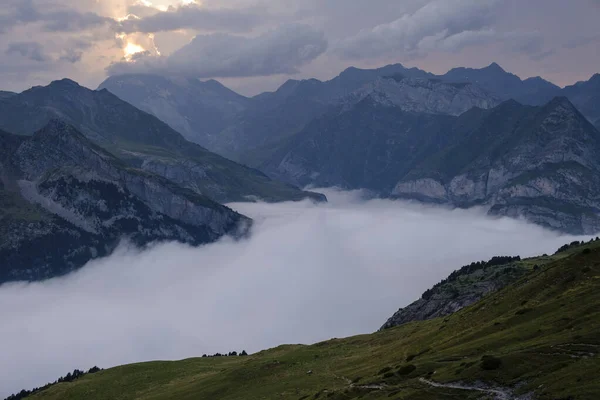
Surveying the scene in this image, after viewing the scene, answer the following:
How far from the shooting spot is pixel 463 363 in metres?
73.6

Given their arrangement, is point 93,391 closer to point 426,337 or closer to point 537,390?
point 426,337

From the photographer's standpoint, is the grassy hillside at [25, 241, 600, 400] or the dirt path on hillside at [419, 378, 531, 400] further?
the grassy hillside at [25, 241, 600, 400]

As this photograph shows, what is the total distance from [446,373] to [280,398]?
38.6 meters

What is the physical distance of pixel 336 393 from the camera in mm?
81250

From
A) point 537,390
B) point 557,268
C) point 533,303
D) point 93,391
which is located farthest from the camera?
point 93,391

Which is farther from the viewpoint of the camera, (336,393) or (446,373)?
(336,393)

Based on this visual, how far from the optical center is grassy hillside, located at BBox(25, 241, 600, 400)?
2544 inches

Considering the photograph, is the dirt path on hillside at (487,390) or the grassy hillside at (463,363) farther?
the grassy hillside at (463,363)

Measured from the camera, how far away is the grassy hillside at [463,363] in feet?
212

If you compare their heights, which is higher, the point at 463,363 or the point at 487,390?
the point at 463,363

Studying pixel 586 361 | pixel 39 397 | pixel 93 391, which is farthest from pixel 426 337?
pixel 39 397

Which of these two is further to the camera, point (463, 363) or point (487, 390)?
point (463, 363)

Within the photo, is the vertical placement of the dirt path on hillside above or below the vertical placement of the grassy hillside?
below

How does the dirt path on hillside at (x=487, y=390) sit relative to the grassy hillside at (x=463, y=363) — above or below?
below
